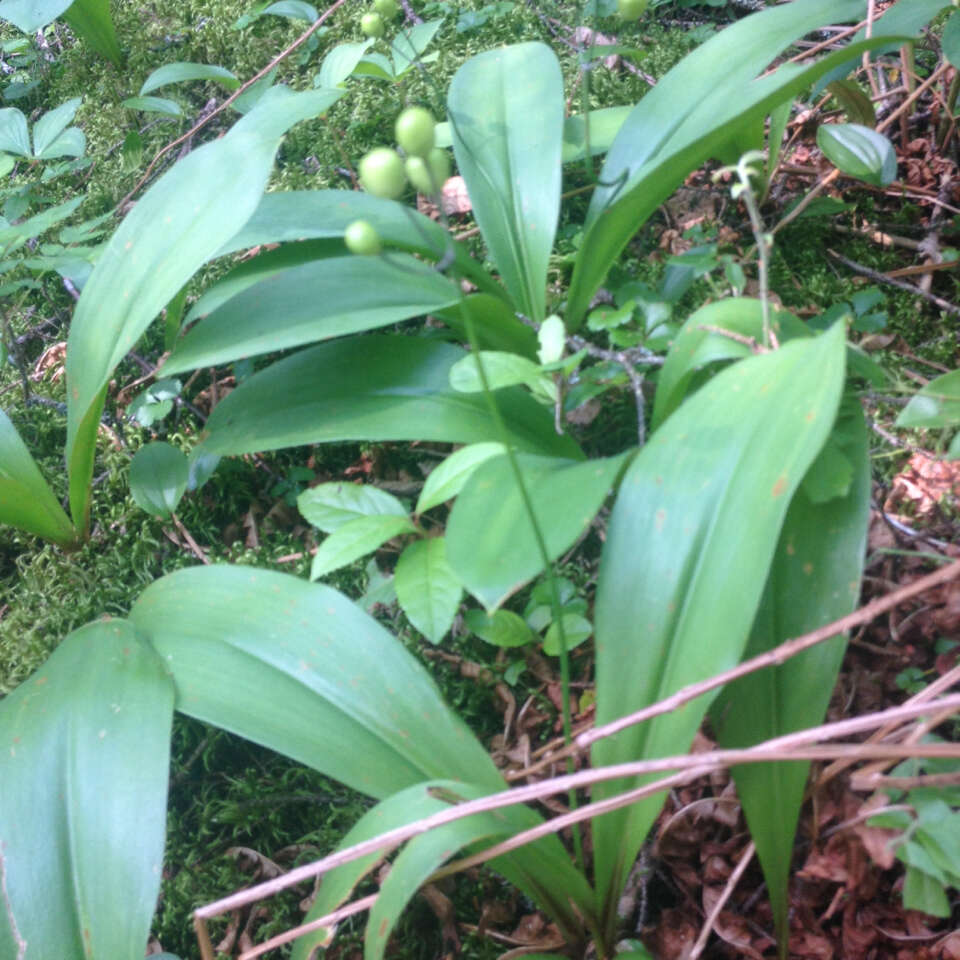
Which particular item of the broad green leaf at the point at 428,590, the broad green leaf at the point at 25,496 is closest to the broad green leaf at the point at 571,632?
the broad green leaf at the point at 428,590

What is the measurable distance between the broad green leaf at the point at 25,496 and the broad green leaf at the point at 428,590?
0.66 meters

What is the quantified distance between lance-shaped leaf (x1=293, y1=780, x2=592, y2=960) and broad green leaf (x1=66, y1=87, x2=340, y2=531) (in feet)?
2.36

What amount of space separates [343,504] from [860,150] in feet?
3.18

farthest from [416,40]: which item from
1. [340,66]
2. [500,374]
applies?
[500,374]

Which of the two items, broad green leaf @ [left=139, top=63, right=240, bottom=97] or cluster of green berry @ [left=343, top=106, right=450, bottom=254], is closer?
cluster of green berry @ [left=343, top=106, right=450, bottom=254]

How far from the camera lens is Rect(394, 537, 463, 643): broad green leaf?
0.92 m

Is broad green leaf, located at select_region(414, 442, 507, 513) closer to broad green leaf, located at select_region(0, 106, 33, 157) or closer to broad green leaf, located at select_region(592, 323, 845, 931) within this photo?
broad green leaf, located at select_region(592, 323, 845, 931)

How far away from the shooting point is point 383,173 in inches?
26.7

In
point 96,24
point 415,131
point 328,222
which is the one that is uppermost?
point 96,24

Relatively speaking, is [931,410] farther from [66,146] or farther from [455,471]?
[66,146]

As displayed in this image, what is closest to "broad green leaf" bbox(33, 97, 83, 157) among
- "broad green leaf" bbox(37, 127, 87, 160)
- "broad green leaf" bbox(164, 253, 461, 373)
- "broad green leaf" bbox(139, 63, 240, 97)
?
"broad green leaf" bbox(37, 127, 87, 160)

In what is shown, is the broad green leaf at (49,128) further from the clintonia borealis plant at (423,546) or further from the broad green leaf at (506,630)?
the broad green leaf at (506,630)

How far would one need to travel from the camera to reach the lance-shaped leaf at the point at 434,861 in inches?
27.6

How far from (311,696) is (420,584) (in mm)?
170
